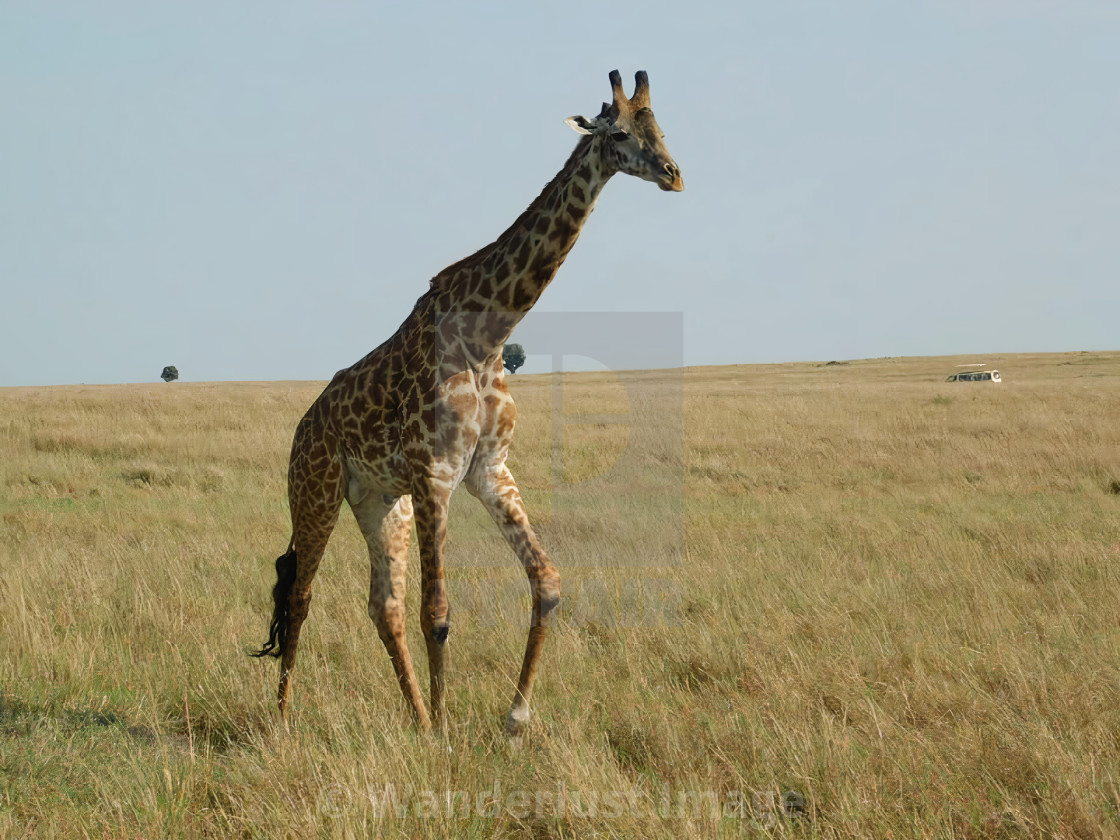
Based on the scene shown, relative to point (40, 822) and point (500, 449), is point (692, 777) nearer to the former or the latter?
point (500, 449)

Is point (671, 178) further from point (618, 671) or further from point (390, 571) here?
point (618, 671)

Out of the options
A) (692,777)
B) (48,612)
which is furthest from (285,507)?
(692,777)

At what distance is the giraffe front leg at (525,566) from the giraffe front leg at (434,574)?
29 cm

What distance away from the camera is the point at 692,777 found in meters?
4.10

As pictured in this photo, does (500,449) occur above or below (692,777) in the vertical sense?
above

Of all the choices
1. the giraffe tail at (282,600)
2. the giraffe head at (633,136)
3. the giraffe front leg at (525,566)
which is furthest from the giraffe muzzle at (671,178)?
the giraffe tail at (282,600)

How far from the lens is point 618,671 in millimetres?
5980

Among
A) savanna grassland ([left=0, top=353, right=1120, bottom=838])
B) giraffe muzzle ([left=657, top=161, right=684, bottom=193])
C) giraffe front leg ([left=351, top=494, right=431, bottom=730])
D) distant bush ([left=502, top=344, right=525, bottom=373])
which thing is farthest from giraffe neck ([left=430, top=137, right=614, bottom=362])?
distant bush ([left=502, top=344, right=525, bottom=373])

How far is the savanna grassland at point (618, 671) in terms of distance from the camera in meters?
3.91

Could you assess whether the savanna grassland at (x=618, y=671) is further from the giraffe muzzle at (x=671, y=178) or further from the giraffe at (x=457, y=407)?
the giraffe muzzle at (x=671, y=178)

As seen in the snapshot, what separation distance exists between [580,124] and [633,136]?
281 mm

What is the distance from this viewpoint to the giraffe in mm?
4617

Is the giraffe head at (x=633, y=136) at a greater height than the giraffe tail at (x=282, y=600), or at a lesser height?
greater

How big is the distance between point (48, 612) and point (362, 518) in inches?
122
